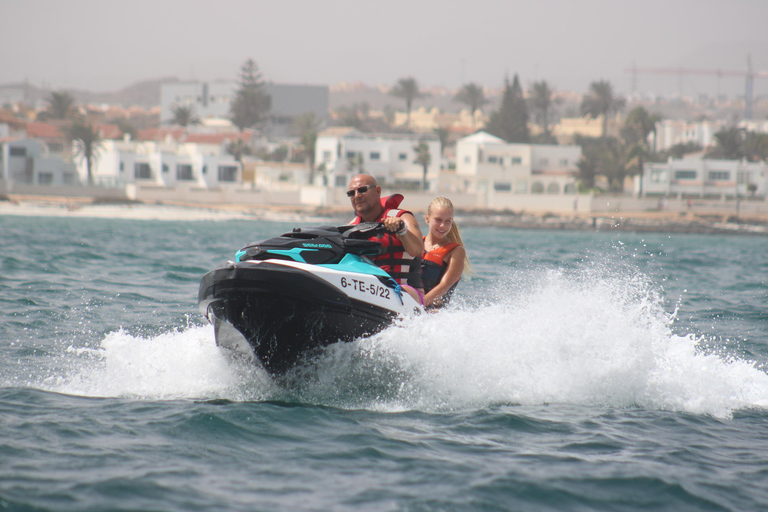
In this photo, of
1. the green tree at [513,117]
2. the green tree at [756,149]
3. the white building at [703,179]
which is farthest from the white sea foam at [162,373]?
the green tree at [513,117]

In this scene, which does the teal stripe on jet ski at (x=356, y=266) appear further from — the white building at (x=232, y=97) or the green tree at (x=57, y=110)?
the white building at (x=232, y=97)

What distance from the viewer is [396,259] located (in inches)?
256

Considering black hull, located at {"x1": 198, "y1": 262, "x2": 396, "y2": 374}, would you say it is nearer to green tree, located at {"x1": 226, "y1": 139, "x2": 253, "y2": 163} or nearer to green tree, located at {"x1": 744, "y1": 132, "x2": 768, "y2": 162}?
green tree, located at {"x1": 226, "y1": 139, "x2": 253, "y2": 163}

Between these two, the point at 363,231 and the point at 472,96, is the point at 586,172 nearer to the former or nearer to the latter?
the point at 472,96

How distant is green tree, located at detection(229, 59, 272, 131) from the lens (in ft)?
299

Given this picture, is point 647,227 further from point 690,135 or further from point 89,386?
point 690,135

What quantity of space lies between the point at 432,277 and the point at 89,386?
3.00 metres

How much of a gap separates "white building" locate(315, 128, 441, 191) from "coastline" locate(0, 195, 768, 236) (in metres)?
7.17

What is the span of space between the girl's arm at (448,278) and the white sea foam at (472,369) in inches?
10.2

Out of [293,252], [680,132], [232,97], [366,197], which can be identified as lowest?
[293,252]

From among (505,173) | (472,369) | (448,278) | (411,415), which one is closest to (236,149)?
(505,173)

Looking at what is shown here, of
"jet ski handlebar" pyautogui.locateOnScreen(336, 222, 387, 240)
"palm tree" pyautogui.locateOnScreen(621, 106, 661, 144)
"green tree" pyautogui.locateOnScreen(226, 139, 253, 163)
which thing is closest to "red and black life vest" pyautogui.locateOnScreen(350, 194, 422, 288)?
"jet ski handlebar" pyautogui.locateOnScreen(336, 222, 387, 240)

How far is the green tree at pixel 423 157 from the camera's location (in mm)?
64062

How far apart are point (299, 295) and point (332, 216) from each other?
4854cm
